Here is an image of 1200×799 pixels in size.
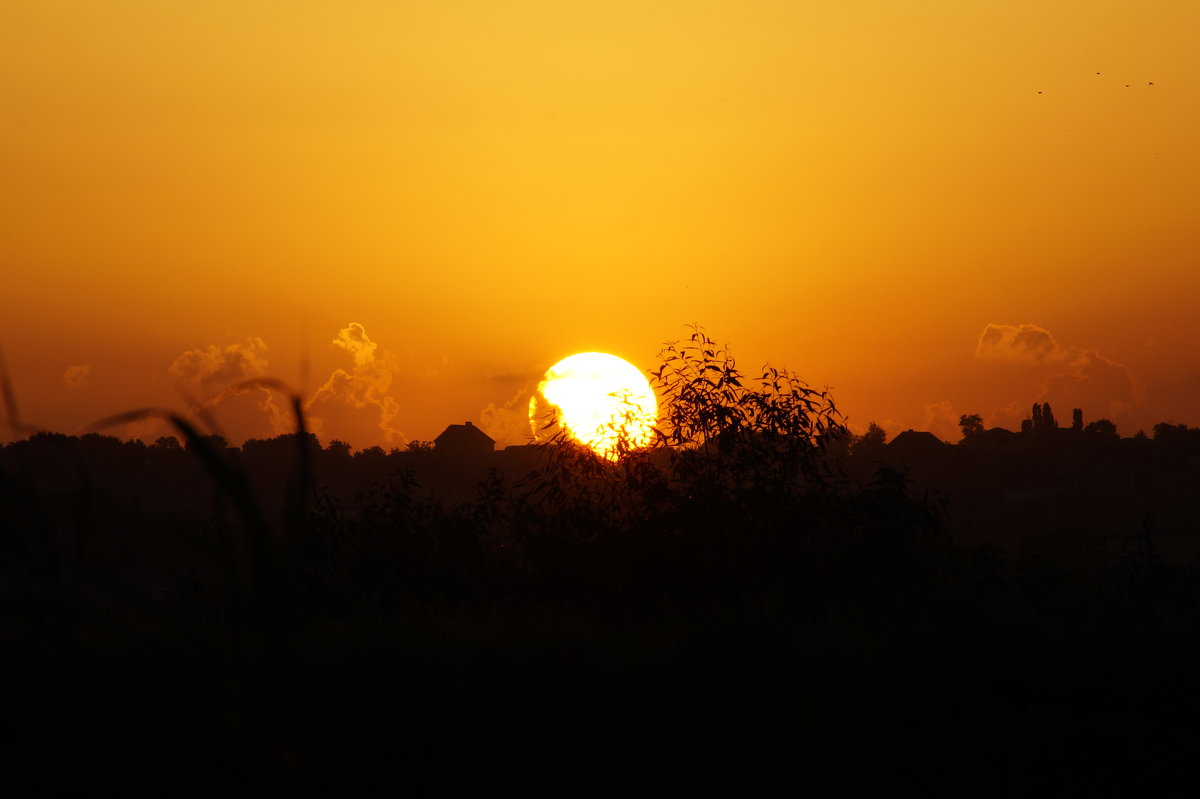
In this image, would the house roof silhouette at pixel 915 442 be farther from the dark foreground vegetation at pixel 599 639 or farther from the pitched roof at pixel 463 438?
the dark foreground vegetation at pixel 599 639

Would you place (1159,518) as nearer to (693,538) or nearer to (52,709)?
(693,538)

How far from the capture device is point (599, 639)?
38.6 feet

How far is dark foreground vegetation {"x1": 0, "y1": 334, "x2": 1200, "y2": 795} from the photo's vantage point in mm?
4996

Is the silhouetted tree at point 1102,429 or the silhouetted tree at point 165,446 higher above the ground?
the silhouetted tree at point 165,446

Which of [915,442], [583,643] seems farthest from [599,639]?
[915,442]

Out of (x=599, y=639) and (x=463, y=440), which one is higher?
(x=463, y=440)

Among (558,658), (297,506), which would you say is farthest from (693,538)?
(297,506)

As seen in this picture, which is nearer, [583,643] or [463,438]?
[583,643]

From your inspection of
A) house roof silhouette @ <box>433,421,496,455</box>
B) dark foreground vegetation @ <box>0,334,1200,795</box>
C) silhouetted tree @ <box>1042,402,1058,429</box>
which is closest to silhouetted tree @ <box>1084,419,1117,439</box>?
silhouetted tree @ <box>1042,402,1058,429</box>

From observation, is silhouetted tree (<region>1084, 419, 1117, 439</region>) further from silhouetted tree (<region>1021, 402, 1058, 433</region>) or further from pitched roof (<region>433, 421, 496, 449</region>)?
pitched roof (<region>433, 421, 496, 449</region>)

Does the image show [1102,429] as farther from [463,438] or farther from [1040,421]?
[463,438]

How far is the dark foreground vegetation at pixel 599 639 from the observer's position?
16.4 feet

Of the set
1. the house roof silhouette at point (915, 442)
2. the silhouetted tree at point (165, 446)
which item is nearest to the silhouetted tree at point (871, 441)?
the house roof silhouette at point (915, 442)

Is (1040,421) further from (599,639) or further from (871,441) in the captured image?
(599,639)
